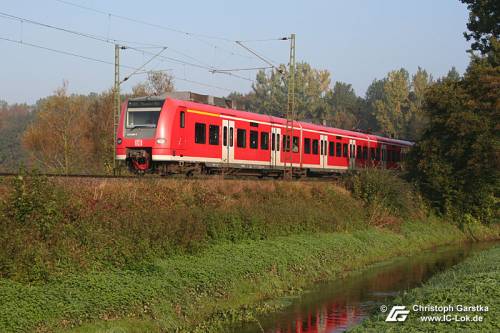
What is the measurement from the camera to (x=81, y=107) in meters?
49.3

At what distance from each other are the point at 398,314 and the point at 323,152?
83.7 ft

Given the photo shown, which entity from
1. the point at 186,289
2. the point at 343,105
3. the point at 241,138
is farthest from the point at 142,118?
the point at 343,105

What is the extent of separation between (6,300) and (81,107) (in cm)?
3896

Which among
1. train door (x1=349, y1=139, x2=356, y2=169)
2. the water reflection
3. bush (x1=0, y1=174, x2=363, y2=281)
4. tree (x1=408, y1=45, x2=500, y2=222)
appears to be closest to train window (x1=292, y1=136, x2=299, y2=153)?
tree (x1=408, y1=45, x2=500, y2=222)

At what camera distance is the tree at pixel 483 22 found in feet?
141

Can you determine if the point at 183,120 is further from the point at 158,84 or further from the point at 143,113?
the point at 158,84

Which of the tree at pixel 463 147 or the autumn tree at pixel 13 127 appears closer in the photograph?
the tree at pixel 463 147

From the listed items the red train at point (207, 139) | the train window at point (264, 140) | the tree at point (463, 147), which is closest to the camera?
the red train at point (207, 139)

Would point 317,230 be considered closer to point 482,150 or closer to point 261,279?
point 261,279

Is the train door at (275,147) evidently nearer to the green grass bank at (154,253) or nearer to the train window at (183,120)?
the green grass bank at (154,253)

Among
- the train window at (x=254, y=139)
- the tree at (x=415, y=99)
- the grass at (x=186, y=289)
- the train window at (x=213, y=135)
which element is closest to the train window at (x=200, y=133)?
the train window at (x=213, y=135)

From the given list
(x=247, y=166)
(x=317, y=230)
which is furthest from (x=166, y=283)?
(x=247, y=166)

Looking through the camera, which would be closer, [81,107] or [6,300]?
[6,300]

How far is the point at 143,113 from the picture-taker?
25.8 m
